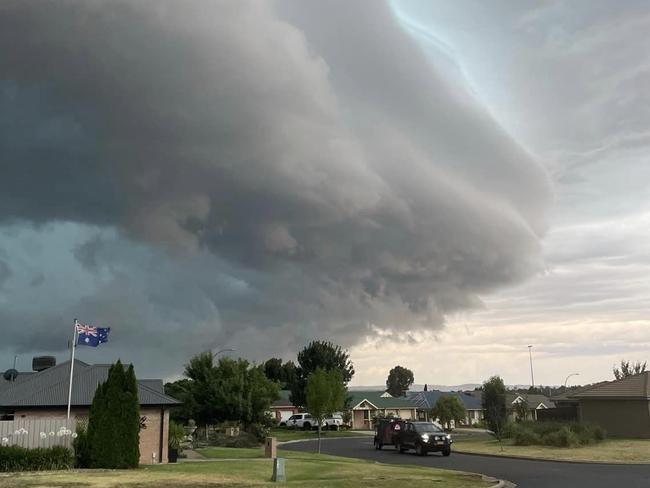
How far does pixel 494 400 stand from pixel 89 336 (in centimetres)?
3173

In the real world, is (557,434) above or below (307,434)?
above

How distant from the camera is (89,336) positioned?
94.8 feet

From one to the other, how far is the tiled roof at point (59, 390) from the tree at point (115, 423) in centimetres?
399

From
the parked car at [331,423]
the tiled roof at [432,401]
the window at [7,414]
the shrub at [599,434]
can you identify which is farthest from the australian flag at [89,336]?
the tiled roof at [432,401]

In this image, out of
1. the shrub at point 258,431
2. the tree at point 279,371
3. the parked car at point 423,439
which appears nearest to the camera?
the parked car at point 423,439

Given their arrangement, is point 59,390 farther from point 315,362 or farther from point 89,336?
point 315,362

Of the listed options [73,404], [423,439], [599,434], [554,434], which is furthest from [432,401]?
[73,404]

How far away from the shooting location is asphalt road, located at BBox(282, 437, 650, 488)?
67.7 ft

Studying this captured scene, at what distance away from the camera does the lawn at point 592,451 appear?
30.7 meters

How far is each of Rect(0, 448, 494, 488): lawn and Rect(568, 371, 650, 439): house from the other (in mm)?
28263

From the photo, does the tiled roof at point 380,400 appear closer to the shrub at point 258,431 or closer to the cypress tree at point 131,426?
the shrub at point 258,431

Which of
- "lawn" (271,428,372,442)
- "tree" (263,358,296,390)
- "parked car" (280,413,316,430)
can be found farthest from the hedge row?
"tree" (263,358,296,390)

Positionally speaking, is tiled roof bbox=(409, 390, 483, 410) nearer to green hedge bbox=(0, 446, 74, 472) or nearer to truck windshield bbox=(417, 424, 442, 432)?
truck windshield bbox=(417, 424, 442, 432)

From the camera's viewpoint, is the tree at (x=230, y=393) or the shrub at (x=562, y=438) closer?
the shrub at (x=562, y=438)
